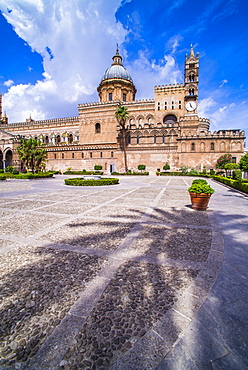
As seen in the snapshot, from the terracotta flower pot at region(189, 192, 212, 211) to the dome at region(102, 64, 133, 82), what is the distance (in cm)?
4864

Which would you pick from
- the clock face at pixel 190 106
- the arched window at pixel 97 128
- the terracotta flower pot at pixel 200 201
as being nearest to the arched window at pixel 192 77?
the clock face at pixel 190 106

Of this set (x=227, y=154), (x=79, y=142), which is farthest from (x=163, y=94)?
(x=79, y=142)

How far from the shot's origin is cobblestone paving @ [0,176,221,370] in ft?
6.65

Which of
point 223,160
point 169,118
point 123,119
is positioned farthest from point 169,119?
point 223,160

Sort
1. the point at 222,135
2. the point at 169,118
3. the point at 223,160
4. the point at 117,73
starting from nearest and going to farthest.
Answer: the point at 223,160
the point at 222,135
the point at 169,118
the point at 117,73

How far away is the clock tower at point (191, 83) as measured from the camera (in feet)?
142

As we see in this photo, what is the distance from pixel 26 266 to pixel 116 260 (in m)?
1.80

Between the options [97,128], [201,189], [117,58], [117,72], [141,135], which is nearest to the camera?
[201,189]

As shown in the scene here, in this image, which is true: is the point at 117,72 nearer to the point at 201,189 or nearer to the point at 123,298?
the point at 201,189

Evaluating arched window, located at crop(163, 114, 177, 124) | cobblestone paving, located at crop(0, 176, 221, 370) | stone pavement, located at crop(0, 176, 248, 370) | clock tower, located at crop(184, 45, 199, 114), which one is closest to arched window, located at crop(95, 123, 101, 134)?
arched window, located at crop(163, 114, 177, 124)

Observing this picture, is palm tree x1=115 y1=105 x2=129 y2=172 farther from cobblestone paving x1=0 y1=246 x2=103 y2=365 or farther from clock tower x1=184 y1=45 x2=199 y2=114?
cobblestone paving x1=0 y1=246 x2=103 y2=365

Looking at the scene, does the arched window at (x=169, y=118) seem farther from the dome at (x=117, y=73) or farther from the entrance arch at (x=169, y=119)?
the dome at (x=117, y=73)

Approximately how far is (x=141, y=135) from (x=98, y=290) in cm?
4043

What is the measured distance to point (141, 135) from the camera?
135 ft
